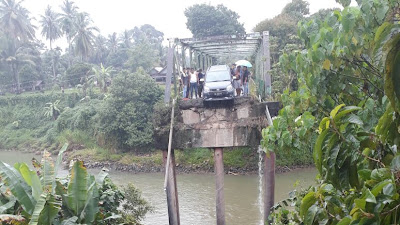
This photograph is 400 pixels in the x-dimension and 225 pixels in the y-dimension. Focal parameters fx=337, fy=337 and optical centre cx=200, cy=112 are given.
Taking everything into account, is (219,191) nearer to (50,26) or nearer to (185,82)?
(185,82)

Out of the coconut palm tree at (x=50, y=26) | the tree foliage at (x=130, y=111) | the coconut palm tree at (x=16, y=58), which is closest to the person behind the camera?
the tree foliage at (x=130, y=111)

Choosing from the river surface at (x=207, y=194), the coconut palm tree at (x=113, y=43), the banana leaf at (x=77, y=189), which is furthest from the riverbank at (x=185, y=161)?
the coconut palm tree at (x=113, y=43)

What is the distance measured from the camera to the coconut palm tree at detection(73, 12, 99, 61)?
3725cm

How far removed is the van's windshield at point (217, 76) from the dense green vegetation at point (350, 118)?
8.39 meters

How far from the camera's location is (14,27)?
3531 cm

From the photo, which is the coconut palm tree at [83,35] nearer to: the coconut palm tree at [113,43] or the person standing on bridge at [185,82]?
the coconut palm tree at [113,43]

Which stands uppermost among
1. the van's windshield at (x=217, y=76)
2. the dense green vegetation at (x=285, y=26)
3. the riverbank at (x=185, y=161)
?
the dense green vegetation at (x=285, y=26)

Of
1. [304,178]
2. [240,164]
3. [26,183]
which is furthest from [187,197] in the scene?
[26,183]

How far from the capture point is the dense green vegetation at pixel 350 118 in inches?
57.4

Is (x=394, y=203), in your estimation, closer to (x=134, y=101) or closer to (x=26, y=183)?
(x=26, y=183)

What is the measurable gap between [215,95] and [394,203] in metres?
9.61

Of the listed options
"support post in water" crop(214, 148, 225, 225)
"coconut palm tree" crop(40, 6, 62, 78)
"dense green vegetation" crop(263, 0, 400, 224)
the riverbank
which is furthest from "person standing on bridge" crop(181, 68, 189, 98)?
"coconut palm tree" crop(40, 6, 62, 78)

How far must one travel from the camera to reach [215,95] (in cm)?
1104

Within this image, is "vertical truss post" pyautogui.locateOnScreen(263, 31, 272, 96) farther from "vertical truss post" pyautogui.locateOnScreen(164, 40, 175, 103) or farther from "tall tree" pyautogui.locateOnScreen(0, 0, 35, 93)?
"tall tree" pyautogui.locateOnScreen(0, 0, 35, 93)
